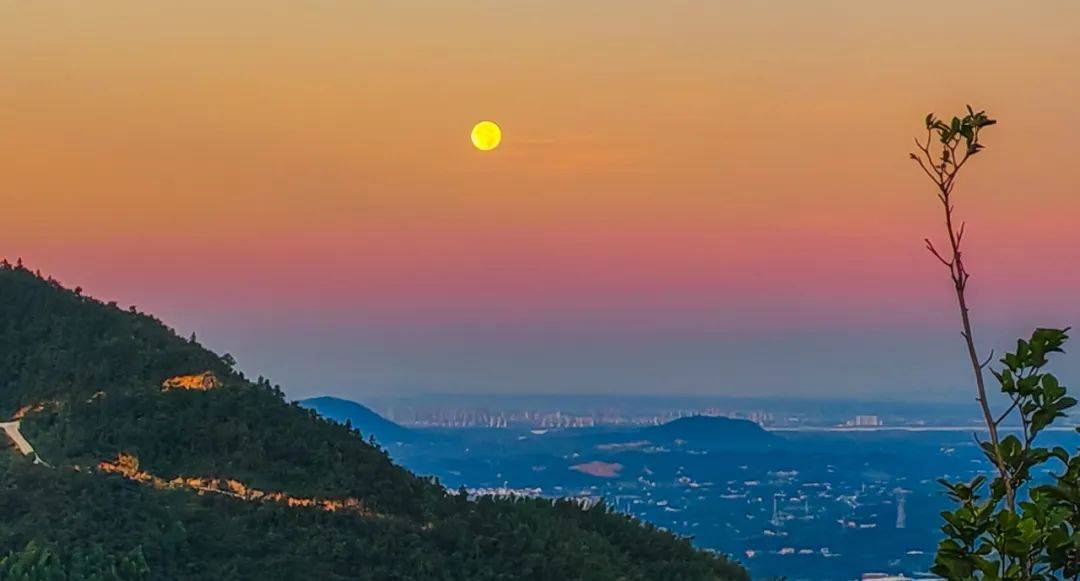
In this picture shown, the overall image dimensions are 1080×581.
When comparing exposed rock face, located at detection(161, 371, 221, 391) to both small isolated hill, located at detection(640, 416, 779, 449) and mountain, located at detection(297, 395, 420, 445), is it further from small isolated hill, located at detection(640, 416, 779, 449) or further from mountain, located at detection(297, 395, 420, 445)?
small isolated hill, located at detection(640, 416, 779, 449)

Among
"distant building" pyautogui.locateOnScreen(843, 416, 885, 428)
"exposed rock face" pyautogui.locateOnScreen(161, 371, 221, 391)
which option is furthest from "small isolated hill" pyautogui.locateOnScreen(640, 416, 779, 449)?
"exposed rock face" pyautogui.locateOnScreen(161, 371, 221, 391)

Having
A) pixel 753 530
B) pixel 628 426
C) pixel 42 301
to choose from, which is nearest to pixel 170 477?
pixel 42 301

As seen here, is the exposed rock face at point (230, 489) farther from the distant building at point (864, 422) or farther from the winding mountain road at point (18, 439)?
the distant building at point (864, 422)

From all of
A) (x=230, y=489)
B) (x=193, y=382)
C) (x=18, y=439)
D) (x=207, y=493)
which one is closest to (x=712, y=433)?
(x=193, y=382)

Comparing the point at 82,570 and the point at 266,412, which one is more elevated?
the point at 266,412

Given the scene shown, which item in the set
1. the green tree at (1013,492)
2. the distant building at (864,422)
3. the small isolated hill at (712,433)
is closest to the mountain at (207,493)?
the green tree at (1013,492)

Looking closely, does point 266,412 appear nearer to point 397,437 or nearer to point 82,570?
point 82,570
